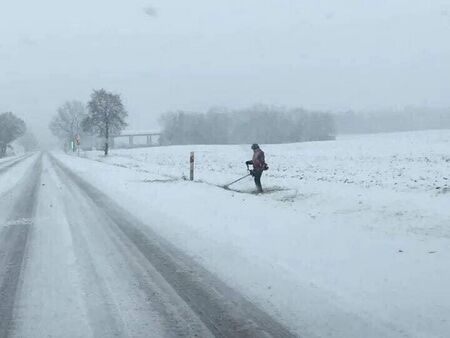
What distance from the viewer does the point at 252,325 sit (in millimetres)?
4723

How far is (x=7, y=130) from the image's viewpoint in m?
99.4

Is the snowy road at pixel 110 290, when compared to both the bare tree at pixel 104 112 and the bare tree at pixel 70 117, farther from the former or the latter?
the bare tree at pixel 70 117

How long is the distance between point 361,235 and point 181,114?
131 metres

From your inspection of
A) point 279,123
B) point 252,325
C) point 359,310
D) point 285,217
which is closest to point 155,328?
point 252,325

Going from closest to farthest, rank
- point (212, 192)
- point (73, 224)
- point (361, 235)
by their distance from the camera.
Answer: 1. point (361, 235)
2. point (73, 224)
3. point (212, 192)

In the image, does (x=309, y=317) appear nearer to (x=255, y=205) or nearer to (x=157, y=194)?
(x=255, y=205)

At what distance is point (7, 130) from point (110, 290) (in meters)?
102

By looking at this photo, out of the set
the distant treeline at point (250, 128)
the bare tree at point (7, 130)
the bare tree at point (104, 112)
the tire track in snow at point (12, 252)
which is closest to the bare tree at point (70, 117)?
the bare tree at point (7, 130)

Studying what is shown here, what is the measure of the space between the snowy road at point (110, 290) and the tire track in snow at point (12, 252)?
0.01 meters

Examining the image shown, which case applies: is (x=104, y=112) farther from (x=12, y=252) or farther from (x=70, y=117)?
(x=12, y=252)

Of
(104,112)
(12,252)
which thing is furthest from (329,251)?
(104,112)

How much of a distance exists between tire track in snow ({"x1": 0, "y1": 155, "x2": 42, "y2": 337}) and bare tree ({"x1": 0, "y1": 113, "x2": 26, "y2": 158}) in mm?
90325

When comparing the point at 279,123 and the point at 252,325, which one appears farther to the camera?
the point at 279,123

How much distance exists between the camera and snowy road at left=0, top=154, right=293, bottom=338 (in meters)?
4.68
